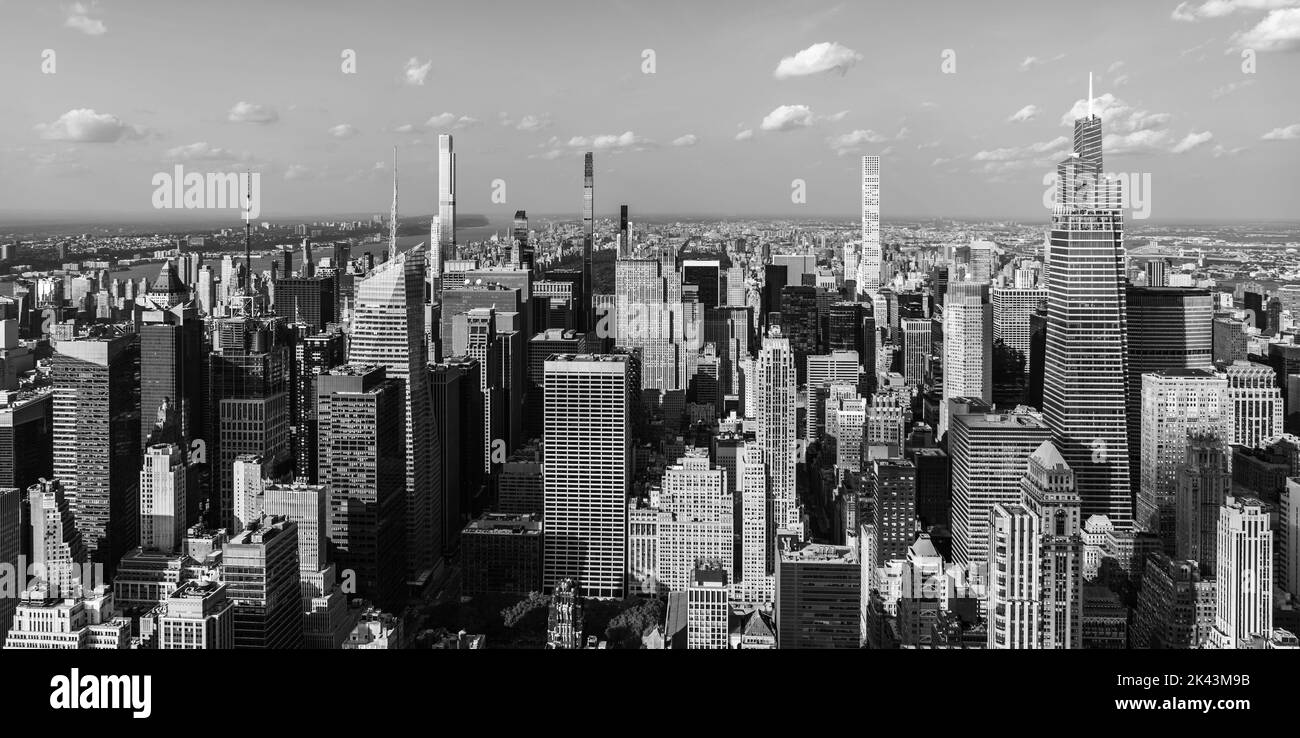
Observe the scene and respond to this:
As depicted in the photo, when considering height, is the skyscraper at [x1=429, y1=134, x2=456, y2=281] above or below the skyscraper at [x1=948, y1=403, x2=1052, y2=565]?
above

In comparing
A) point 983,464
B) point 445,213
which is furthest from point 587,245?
point 983,464

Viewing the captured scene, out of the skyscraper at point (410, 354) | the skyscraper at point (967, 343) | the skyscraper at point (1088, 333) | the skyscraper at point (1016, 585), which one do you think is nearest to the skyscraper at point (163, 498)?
the skyscraper at point (410, 354)

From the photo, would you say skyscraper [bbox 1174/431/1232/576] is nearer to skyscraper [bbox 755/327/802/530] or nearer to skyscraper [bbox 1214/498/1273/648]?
skyscraper [bbox 1214/498/1273/648]

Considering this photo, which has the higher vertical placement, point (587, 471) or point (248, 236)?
point (248, 236)

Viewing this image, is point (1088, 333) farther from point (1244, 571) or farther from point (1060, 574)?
point (1060, 574)

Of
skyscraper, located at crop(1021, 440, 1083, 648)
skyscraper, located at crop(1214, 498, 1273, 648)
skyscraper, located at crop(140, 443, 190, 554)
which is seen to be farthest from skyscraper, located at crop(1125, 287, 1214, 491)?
skyscraper, located at crop(140, 443, 190, 554)

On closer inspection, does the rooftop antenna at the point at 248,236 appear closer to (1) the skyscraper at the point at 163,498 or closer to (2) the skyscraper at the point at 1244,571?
(1) the skyscraper at the point at 163,498
